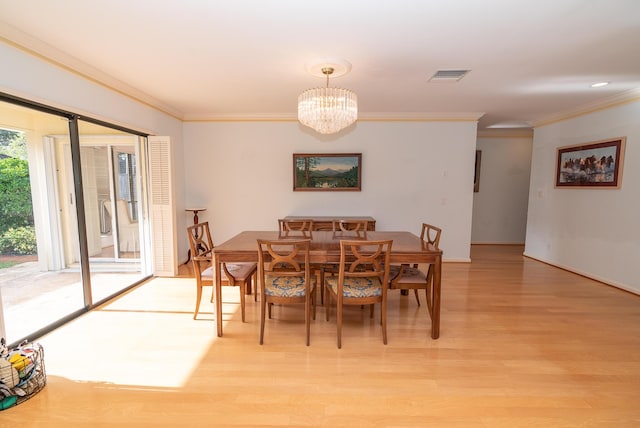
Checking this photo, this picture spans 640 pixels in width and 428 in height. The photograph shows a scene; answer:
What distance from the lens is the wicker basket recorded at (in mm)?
1676

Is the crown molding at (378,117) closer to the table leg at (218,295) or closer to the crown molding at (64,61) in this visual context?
the crown molding at (64,61)

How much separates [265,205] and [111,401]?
3.46 metres

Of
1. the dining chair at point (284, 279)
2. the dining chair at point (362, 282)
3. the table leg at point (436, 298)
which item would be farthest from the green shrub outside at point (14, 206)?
the table leg at point (436, 298)

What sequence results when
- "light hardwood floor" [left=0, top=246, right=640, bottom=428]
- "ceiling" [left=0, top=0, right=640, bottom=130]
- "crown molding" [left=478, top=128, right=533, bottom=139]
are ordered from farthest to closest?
1. "crown molding" [left=478, top=128, right=533, bottom=139]
2. "ceiling" [left=0, top=0, right=640, bottom=130]
3. "light hardwood floor" [left=0, top=246, right=640, bottom=428]

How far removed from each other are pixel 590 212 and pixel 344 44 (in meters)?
4.36

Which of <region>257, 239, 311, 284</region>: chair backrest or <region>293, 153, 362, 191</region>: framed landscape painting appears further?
<region>293, 153, 362, 191</region>: framed landscape painting


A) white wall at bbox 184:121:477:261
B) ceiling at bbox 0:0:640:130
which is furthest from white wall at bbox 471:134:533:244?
ceiling at bbox 0:0:640:130

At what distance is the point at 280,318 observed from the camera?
287 centimetres

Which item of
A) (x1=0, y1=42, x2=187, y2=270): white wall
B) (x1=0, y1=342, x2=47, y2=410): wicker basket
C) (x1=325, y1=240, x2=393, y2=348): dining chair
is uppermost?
(x1=0, y1=42, x2=187, y2=270): white wall

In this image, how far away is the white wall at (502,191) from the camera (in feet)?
20.6

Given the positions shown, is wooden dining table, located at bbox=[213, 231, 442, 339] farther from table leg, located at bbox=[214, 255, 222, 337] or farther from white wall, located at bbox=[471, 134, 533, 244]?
white wall, located at bbox=[471, 134, 533, 244]

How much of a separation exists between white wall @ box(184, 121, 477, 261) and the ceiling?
1.00 metres

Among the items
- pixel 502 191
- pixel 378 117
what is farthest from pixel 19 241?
pixel 502 191

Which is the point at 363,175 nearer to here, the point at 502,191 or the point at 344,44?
the point at 344,44
